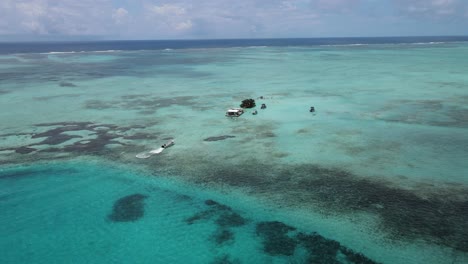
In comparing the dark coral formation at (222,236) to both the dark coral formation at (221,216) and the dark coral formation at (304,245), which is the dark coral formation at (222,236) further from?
the dark coral formation at (304,245)

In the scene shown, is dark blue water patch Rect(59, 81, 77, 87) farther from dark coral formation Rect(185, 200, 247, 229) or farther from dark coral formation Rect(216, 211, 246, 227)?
dark coral formation Rect(216, 211, 246, 227)

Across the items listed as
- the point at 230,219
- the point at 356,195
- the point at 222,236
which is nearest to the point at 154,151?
the point at 230,219

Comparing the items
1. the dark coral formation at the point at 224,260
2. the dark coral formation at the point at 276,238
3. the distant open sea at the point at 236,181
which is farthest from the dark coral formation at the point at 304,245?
the dark coral formation at the point at 224,260

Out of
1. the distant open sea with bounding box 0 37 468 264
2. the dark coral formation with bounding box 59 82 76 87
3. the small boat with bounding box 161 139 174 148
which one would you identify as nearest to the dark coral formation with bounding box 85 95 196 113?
the distant open sea with bounding box 0 37 468 264

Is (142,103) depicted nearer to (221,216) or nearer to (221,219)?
(221,216)

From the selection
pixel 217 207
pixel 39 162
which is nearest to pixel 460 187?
pixel 217 207

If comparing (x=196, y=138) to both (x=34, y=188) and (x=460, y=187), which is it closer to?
(x=34, y=188)

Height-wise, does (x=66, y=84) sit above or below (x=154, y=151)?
above
